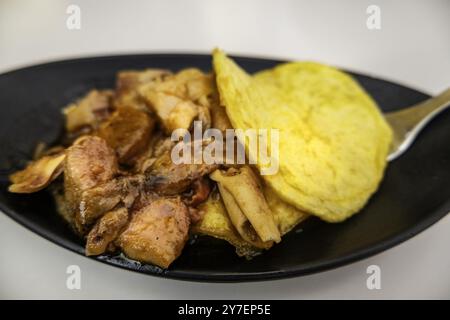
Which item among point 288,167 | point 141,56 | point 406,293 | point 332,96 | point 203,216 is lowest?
point 406,293

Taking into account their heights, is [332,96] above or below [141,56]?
below

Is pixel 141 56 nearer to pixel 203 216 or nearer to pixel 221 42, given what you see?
pixel 221 42

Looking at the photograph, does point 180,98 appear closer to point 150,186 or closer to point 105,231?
point 150,186

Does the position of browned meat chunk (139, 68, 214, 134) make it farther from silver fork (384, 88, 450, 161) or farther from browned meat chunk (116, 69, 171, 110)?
silver fork (384, 88, 450, 161)

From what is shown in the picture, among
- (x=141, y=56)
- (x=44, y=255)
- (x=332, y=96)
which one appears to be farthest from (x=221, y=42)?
(x=44, y=255)

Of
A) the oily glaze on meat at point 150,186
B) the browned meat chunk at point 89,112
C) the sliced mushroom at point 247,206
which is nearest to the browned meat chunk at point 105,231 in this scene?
the oily glaze on meat at point 150,186

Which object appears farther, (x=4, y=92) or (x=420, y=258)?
(x=4, y=92)

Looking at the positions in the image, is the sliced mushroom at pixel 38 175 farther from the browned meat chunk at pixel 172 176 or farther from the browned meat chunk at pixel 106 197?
the browned meat chunk at pixel 172 176
